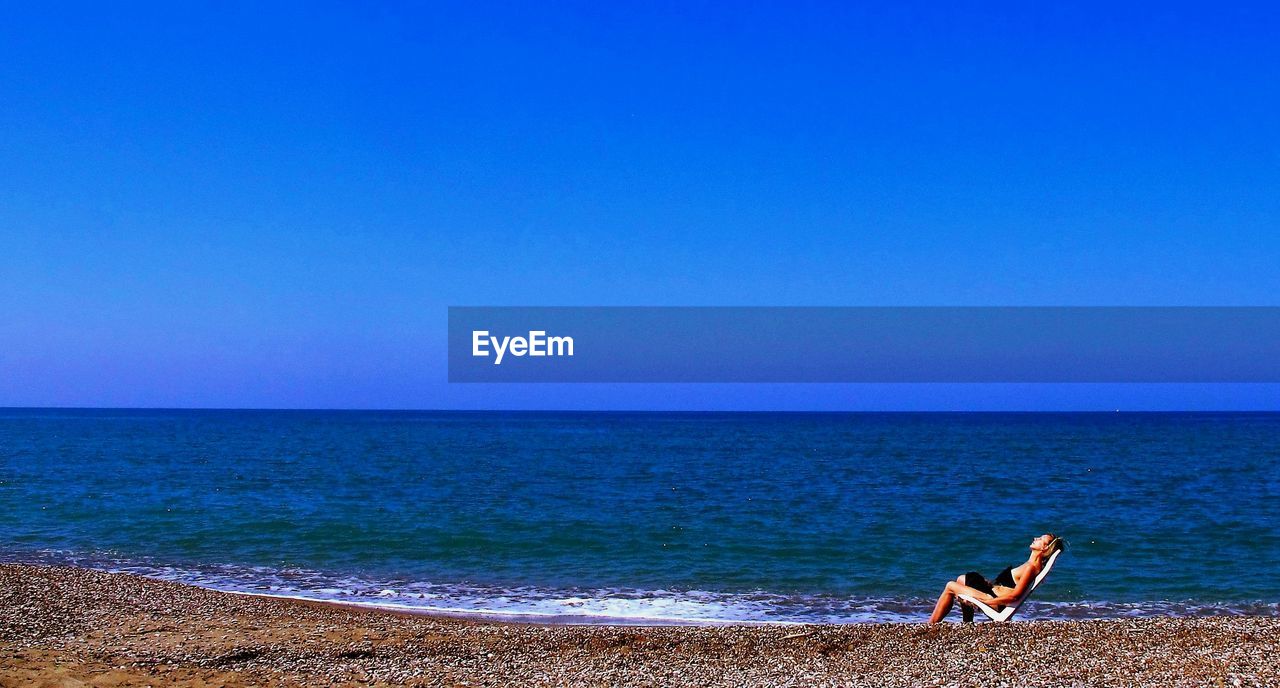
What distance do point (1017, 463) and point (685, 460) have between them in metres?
20.7

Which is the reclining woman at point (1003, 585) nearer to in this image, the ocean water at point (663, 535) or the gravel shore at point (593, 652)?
the gravel shore at point (593, 652)

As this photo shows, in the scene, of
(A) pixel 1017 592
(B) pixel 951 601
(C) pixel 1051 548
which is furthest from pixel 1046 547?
(B) pixel 951 601

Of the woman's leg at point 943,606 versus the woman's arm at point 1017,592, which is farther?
the woman's leg at point 943,606

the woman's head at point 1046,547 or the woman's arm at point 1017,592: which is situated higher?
the woman's head at point 1046,547

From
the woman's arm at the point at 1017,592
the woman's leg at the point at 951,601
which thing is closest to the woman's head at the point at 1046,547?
the woman's arm at the point at 1017,592

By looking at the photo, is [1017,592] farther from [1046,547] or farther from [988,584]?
[1046,547]

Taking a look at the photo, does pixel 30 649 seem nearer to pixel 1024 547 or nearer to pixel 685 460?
pixel 1024 547

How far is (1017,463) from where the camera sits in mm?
55625

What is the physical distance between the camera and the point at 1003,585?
12.5 metres

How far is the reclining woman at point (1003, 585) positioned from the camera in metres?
12.2

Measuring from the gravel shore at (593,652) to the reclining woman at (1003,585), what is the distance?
569 mm

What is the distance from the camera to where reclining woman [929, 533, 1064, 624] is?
40.2 ft

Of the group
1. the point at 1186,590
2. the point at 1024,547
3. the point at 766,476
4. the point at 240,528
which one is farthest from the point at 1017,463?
the point at 240,528

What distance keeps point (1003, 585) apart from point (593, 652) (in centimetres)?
586
